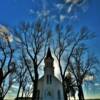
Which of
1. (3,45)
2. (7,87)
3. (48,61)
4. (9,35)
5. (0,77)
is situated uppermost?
(48,61)

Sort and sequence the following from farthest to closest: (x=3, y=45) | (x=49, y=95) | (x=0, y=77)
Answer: (x=49, y=95) → (x=3, y=45) → (x=0, y=77)

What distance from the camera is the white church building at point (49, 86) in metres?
50.0

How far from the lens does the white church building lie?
164 ft

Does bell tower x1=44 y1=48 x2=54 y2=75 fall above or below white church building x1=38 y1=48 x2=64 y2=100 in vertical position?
above

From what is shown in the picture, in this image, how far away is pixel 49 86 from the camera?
2014 inches

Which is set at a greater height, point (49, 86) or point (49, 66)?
point (49, 66)

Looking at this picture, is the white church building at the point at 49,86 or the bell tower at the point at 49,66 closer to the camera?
the white church building at the point at 49,86

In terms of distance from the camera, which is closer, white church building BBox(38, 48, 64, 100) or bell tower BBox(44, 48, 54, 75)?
white church building BBox(38, 48, 64, 100)

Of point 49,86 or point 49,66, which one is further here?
point 49,66

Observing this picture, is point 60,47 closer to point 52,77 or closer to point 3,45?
point 3,45

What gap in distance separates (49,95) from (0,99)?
45.8ft

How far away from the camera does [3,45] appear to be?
27438 millimetres

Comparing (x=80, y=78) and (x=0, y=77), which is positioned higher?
(x=80, y=78)

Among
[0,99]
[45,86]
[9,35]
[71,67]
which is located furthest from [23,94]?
[9,35]
